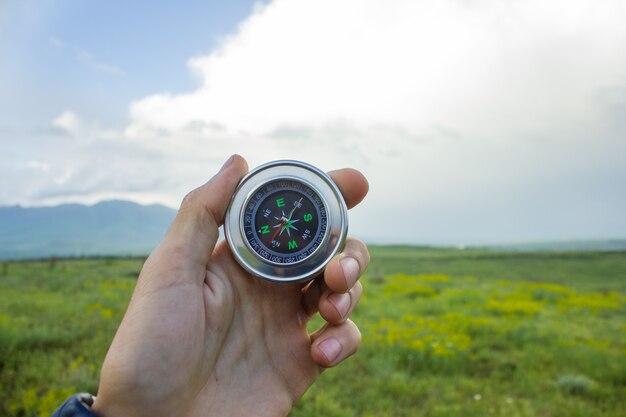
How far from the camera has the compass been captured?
271cm

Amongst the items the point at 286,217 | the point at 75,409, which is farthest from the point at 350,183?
the point at 75,409

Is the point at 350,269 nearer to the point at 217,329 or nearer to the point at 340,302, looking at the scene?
the point at 340,302

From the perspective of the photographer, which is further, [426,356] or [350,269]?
[426,356]

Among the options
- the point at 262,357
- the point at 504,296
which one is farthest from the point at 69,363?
the point at 504,296

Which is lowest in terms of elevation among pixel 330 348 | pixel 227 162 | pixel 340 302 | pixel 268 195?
pixel 330 348

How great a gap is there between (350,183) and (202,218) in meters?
0.85

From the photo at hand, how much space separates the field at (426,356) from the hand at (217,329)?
9.80 ft

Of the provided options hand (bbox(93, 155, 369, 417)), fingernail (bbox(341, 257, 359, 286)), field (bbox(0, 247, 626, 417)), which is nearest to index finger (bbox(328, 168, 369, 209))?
hand (bbox(93, 155, 369, 417))

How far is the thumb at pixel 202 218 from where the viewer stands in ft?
8.52

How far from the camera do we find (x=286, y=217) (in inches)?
108

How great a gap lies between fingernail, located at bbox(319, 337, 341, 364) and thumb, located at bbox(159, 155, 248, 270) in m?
0.80

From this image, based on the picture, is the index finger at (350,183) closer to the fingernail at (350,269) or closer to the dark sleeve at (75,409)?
the fingernail at (350,269)

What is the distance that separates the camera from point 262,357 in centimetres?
287

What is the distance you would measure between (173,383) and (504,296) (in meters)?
13.8
